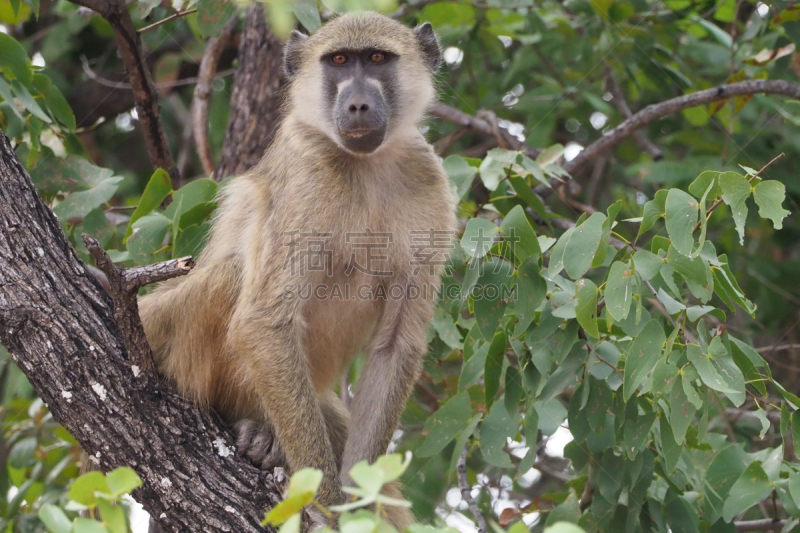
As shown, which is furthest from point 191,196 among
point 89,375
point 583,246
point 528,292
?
point 583,246

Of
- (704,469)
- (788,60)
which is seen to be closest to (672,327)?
(704,469)

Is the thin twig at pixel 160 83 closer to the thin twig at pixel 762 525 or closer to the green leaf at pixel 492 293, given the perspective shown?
the green leaf at pixel 492 293

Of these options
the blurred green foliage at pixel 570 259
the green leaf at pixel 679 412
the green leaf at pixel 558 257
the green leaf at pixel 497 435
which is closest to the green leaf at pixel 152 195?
the blurred green foliage at pixel 570 259

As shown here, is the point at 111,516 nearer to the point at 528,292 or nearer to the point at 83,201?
the point at 528,292

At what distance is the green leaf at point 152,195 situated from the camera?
487 centimetres

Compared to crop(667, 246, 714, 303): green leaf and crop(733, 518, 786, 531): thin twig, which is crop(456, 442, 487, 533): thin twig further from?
crop(667, 246, 714, 303): green leaf

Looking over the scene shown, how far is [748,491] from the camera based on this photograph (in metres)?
3.62

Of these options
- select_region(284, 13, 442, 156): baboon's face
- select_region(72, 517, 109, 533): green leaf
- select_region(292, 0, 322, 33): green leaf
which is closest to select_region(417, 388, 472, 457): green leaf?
select_region(284, 13, 442, 156): baboon's face

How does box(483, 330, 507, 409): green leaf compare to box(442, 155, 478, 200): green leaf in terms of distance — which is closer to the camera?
box(483, 330, 507, 409): green leaf

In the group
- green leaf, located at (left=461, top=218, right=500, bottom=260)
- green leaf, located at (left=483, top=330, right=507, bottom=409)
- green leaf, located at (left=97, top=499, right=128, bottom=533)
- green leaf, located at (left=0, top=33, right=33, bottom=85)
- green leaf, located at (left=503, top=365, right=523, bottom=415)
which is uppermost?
green leaf, located at (left=0, top=33, right=33, bottom=85)

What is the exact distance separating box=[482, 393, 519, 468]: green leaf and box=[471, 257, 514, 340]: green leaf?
0.47 meters

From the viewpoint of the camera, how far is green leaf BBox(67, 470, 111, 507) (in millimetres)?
2182

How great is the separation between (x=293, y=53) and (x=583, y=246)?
2250 mm

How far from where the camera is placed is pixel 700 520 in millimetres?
4199
